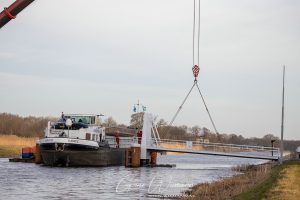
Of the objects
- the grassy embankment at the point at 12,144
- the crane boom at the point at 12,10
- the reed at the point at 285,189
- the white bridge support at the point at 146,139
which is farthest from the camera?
the grassy embankment at the point at 12,144

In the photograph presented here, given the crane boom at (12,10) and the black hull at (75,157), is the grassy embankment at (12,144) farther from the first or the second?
the crane boom at (12,10)

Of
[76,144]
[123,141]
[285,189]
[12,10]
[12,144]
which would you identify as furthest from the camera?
[12,144]

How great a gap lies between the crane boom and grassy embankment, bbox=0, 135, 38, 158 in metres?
57.8

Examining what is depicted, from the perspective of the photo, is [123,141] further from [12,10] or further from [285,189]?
[12,10]

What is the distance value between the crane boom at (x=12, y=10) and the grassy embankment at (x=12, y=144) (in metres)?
57.8

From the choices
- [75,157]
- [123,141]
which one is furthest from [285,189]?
[123,141]

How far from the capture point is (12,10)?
20859 millimetres

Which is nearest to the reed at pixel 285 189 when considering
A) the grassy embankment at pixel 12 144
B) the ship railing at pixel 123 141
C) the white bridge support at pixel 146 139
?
the white bridge support at pixel 146 139

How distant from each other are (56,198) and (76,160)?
26488 millimetres

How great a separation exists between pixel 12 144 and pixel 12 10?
215ft

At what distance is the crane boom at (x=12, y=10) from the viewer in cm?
2075

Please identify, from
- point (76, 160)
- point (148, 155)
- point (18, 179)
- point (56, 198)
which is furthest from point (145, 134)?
point (56, 198)

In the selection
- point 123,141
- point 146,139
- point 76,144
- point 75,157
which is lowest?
point 75,157

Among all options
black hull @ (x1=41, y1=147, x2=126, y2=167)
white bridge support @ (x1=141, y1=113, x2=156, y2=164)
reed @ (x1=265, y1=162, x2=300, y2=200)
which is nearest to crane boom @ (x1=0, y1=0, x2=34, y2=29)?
reed @ (x1=265, y1=162, x2=300, y2=200)
